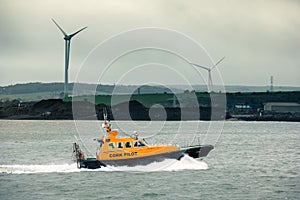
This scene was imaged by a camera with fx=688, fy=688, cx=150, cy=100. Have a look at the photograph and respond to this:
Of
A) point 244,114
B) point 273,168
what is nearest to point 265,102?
point 244,114

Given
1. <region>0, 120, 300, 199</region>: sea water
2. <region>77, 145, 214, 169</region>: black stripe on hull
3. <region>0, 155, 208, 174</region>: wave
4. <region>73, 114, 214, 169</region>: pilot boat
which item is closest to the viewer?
<region>0, 120, 300, 199</region>: sea water

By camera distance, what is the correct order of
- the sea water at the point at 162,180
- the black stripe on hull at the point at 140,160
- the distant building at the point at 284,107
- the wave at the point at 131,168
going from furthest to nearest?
1. the distant building at the point at 284,107
2. the wave at the point at 131,168
3. the black stripe on hull at the point at 140,160
4. the sea water at the point at 162,180

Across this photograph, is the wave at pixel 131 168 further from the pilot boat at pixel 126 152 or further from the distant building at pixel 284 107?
the distant building at pixel 284 107

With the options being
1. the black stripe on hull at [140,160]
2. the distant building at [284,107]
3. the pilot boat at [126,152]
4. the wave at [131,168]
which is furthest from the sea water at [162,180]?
the distant building at [284,107]

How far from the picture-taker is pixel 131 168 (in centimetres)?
4303

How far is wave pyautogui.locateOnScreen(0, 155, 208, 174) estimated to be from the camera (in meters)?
43.0

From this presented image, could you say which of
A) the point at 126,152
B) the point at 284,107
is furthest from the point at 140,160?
the point at 284,107

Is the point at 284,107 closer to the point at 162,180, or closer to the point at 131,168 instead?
the point at 131,168

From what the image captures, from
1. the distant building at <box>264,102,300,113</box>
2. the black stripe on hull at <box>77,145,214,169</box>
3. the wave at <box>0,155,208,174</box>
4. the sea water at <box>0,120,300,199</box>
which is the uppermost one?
the distant building at <box>264,102,300,113</box>

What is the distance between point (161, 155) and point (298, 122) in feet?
467

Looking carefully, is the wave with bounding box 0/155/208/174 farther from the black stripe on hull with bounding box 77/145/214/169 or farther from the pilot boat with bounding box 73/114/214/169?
the pilot boat with bounding box 73/114/214/169

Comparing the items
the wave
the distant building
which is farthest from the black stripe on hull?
the distant building

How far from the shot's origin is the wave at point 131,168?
43031 mm

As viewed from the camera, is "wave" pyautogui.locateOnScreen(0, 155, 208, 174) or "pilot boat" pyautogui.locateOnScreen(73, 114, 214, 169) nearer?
"pilot boat" pyautogui.locateOnScreen(73, 114, 214, 169)
